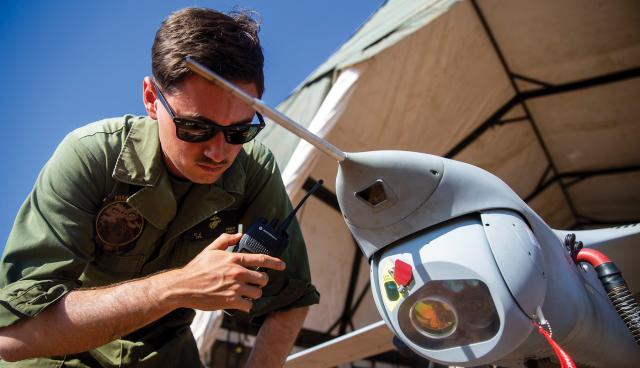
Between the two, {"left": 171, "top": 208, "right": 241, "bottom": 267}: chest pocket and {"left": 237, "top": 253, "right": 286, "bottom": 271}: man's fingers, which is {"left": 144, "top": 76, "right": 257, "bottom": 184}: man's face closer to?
{"left": 171, "top": 208, "right": 241, "bottom": 267}: chest pocket

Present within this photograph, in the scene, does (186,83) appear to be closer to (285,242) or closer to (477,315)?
(285,242)

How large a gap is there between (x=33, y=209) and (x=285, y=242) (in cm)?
57

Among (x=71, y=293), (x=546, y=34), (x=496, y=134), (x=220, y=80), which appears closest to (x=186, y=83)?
(x=220, y=80)

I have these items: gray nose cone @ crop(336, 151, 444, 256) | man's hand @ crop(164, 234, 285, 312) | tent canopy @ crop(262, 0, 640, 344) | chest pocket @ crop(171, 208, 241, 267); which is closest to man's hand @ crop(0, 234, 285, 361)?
man's hand @ crop(164, 234, 285, 312)

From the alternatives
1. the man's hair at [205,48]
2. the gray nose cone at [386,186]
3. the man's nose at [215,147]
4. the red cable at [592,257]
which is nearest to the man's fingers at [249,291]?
the gray nose cone at [386,186]

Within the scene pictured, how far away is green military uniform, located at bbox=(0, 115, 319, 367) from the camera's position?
1.19 m

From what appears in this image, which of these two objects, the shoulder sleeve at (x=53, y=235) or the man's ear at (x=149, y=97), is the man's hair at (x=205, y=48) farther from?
the shoulder sleeve at (x=53, y=235)

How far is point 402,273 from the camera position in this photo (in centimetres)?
100

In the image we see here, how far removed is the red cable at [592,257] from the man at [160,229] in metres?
0.70

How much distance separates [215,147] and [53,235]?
400mm

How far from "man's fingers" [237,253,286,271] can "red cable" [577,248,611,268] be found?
708mm

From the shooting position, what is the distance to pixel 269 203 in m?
1.58

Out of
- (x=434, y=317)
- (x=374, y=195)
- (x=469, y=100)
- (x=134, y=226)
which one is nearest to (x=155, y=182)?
(x=134, y=226)

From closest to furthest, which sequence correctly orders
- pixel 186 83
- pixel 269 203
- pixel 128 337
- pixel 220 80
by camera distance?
pixel 220 80, pixel 186 83, pixel 128 337, pixel 269 203
